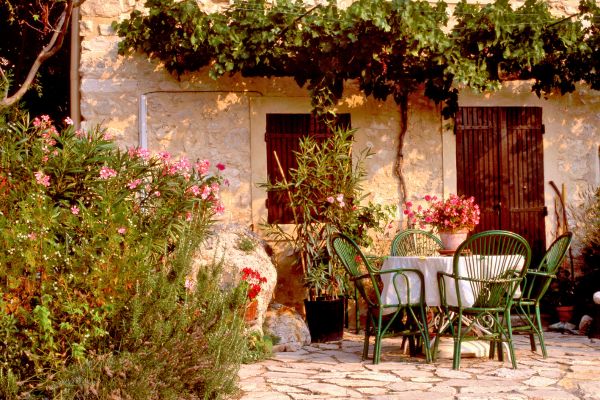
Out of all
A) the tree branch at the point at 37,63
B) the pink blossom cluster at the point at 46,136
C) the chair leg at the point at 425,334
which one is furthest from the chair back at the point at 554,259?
the tree branch at the point at 37,63

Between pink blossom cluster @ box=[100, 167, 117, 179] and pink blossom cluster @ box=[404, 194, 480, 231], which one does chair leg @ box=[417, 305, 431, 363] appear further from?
pink blossom cluster @ box=[100, 167, 117, 179]

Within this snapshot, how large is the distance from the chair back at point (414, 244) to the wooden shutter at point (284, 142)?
4.33ft

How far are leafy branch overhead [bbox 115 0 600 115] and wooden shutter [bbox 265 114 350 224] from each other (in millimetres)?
342

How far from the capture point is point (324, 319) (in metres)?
7.73

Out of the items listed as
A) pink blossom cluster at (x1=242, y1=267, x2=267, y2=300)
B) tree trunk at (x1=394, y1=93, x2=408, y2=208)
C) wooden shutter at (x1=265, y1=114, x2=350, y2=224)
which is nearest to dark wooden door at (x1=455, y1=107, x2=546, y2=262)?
tree trunk at (x1=394, y1=93, x2=408, y2=208)

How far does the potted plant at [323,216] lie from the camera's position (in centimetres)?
788

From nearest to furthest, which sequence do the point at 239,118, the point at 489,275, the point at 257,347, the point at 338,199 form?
1. the point at 489,275
2. the point at 257,347
3. the point at 338,199
4. the point at 239,118

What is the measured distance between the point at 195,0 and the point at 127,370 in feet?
15.3

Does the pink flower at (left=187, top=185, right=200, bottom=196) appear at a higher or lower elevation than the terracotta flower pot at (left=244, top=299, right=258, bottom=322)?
higher

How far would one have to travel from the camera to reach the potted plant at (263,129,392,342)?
7.88 meters

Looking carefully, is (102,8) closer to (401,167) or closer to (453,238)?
(401,167)

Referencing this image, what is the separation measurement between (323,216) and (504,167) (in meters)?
2.14

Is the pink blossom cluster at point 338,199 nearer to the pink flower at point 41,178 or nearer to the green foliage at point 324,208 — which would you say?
the green foliage at point 324,208

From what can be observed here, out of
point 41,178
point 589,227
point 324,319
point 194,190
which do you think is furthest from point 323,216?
point 41,178
